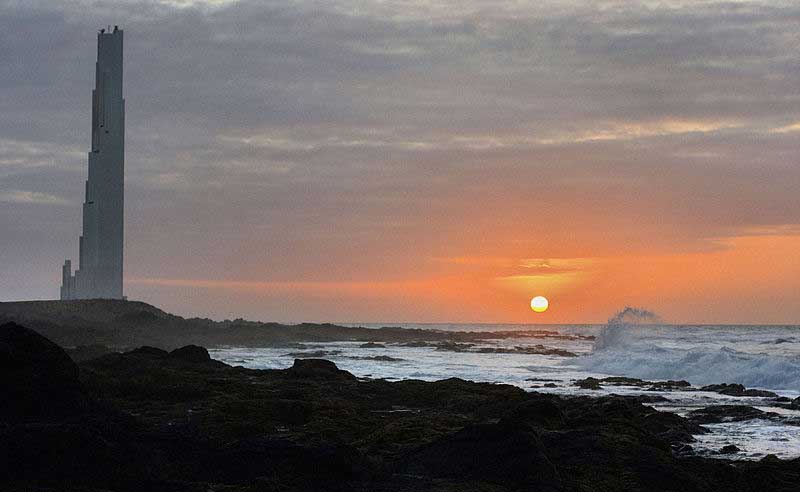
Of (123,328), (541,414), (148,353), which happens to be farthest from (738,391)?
(123,328)

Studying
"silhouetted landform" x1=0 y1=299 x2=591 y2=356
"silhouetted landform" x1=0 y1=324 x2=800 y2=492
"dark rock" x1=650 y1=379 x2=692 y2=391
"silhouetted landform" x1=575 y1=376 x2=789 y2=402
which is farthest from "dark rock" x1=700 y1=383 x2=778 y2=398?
"silhouetted landform" x1=0 y1=299 x2=591 y2=356

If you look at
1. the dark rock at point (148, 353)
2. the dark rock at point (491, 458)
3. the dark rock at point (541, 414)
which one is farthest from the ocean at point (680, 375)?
the dark rock at point (148, 353)

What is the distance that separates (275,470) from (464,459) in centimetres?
277

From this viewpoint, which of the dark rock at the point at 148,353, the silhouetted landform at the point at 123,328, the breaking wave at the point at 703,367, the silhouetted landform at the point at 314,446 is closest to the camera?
the silhouetted landform at the point at 314,446

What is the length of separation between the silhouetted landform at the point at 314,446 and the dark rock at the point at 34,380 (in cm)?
2

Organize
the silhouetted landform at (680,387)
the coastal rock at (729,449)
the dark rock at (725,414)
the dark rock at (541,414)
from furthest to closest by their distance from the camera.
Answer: the silhouetted landform at (680,387)
the dark rock at (725,414)
the dark rock at (541,414)
the coastal rock at (729,449)

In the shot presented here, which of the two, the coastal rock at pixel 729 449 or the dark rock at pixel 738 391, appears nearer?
the coastal rock at pixel 729 449

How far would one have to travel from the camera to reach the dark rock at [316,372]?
29422 mm

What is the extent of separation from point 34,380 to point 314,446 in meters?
5.19

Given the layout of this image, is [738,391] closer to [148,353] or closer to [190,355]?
[190,355]

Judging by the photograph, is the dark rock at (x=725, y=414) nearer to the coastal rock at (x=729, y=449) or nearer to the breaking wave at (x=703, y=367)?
the coastal rock at (x=729, y=449)

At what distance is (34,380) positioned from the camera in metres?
15.2

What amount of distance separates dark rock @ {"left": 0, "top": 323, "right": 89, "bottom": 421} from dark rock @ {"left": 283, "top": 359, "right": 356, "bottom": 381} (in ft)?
45.2

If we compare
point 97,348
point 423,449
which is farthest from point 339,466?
point 97,348
